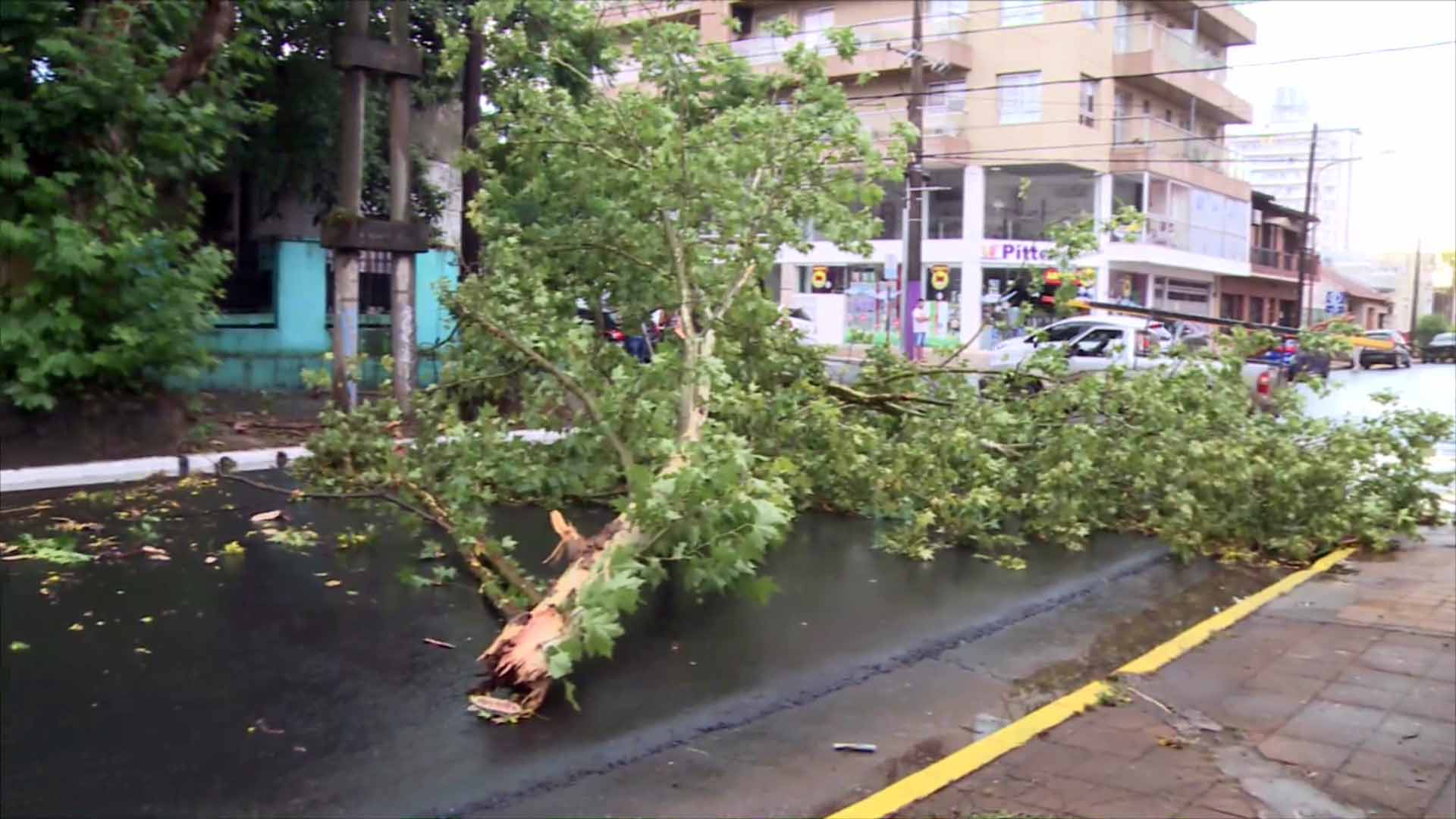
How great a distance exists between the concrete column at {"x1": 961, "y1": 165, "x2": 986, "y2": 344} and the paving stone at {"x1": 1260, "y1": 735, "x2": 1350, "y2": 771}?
100 feet

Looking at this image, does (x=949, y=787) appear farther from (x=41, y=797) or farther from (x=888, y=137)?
(x=888, y=137)

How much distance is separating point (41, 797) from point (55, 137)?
25.8 ft

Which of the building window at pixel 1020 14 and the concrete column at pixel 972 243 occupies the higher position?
the building window at pixel 1020 14

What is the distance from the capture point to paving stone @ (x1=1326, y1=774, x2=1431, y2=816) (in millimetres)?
4227

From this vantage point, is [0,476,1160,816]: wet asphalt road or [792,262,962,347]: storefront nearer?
[0,476,1160,816]: wet asphalt road

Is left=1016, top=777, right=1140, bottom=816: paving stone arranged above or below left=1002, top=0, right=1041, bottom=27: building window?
below

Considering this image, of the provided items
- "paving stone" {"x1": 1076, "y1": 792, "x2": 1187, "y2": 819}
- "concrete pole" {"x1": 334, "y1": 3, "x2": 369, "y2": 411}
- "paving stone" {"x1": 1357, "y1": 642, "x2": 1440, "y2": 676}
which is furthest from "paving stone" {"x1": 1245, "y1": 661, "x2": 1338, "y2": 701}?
"concrete pole" {"x1": 334, "y1": 3, "x2": 369, "y2": 411}

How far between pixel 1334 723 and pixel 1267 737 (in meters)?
0.43

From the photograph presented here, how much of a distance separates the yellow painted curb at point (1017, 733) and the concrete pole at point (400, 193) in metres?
8.55

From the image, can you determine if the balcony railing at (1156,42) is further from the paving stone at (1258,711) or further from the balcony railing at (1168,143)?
the paving stone at (1258,711)

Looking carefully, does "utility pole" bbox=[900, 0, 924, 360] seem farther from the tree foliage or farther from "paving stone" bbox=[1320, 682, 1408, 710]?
"paving stone" bbox=[1320, 682, 1408, 710]

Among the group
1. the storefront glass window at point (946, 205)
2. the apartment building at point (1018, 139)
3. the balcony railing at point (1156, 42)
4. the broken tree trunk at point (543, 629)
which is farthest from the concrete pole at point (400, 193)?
the balcony railing at point (1156, 42)

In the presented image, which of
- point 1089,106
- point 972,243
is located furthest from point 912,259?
point 1089,106

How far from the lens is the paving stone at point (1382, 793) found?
4.23m
